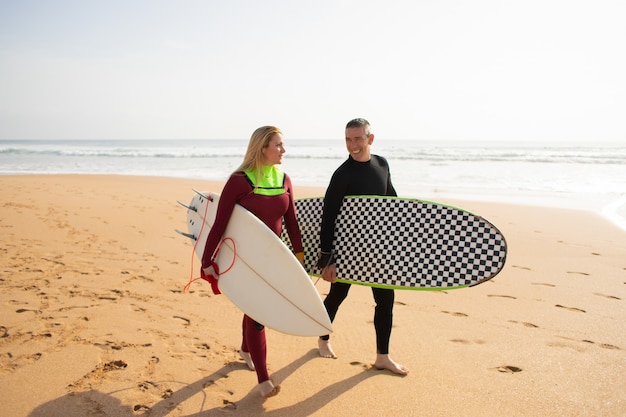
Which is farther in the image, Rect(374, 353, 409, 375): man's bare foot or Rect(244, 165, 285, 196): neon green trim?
Rect(374, 353, 409, 375): man's bare foot

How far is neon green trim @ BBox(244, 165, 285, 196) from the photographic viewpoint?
2467 mm

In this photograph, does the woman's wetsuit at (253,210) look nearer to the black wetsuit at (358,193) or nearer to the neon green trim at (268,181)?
the neon green trim at (268,181)

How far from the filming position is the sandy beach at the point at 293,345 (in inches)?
96.2

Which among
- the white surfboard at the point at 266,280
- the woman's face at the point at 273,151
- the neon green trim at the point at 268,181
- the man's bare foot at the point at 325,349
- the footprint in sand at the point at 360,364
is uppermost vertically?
the woman's face at the point at 273,151

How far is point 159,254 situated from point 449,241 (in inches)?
144

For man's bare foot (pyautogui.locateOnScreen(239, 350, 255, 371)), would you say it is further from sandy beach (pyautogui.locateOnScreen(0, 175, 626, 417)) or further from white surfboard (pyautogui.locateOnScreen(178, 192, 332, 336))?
white surfboard (pyautogui.locateOnScreen(178, 192, 332, 336))

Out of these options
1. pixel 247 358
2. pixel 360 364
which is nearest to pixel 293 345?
pixel 247 358

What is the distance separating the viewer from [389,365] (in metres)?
2.84

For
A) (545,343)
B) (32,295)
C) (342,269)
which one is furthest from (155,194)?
(545,343)

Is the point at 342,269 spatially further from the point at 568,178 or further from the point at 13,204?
the point at 568,178

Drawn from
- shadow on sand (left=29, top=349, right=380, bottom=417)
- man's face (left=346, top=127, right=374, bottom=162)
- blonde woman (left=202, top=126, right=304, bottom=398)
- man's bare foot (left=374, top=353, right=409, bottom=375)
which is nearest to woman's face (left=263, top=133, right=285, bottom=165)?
blonde woman (left=202, top=126, right=304, bottom=398)

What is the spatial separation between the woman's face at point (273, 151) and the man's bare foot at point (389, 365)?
1454mm

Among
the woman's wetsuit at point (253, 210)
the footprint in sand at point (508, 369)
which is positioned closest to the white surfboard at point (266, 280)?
the woman's wetsuit at point (253, 210)

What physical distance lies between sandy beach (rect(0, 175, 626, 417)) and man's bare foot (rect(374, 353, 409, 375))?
0.04m
